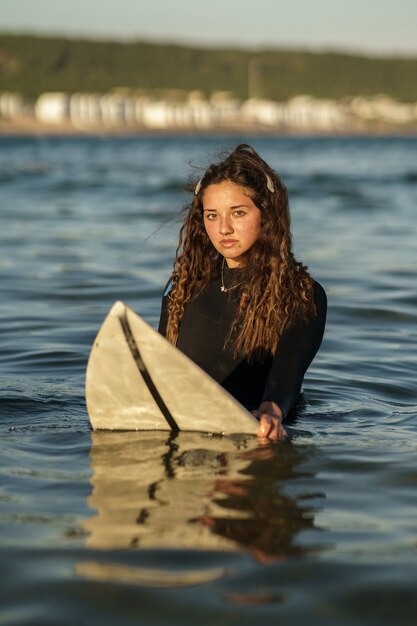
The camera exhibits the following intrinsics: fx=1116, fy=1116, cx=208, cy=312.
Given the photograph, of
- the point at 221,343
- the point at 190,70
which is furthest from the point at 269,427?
the point at 190,70

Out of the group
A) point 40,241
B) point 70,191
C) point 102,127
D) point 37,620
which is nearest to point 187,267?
point 37,620

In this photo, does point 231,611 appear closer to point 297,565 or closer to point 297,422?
point 297,565

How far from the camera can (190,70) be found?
170625 millimetres

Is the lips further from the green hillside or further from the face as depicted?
the green hillside

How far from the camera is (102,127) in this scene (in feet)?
448

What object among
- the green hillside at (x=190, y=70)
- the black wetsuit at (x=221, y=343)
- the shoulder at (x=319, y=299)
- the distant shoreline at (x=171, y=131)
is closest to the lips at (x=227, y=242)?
the black wetsuit at (x=221, y=343)

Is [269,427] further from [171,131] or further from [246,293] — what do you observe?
[171,131]

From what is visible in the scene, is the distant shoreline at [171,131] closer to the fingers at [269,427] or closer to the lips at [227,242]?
the lips at [227,242]

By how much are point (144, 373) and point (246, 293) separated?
632 mm

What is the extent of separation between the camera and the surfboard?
443cm

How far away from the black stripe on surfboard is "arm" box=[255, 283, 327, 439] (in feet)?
1.29

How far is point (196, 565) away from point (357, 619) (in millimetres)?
530

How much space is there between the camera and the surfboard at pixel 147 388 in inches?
175

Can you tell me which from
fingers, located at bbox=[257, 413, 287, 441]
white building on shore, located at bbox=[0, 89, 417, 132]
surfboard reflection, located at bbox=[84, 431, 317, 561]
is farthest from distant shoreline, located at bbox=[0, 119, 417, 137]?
fingers, located at bbox=[257, 413, 287, 441]
